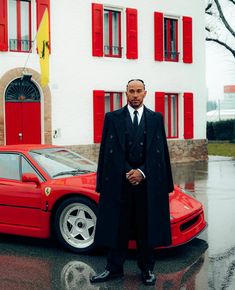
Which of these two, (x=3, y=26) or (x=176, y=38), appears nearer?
(x=3, y=26)

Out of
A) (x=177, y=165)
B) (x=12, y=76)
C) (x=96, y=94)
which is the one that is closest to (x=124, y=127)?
(x=12, y=76)

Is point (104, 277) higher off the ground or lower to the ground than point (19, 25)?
lower

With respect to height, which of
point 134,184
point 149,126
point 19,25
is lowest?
point 134,184

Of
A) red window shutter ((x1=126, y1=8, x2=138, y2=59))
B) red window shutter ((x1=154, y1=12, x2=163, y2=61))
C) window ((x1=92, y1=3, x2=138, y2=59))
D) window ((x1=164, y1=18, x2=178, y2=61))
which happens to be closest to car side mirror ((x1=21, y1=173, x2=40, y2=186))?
window ((x1=92, y1=3, x2=138, y2=59))

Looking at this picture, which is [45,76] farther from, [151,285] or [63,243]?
[151,285]

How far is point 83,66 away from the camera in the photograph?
728 inches

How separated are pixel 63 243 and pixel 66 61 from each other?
12.5m

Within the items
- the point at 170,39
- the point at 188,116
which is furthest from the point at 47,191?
the point at 170,39

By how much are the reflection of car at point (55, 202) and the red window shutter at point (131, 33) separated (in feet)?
42.3

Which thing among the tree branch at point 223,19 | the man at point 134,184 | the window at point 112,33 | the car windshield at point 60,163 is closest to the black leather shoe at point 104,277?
the man at point 134,184

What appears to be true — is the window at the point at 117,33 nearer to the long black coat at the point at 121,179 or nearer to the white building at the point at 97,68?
the white building at the point at 97,68

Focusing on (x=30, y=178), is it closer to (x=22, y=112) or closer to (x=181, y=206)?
(x=181, y=206)

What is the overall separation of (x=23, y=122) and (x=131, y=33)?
5406 mm

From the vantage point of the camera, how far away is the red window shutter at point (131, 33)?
1948 centimetres
